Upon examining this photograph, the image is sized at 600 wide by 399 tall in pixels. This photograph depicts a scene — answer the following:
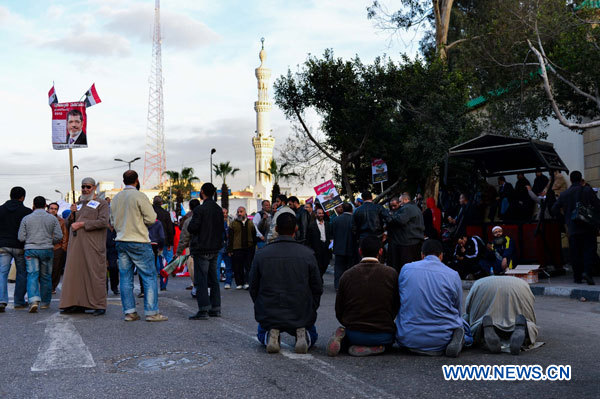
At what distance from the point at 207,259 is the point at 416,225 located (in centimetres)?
431

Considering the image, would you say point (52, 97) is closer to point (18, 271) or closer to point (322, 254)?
point (18, 271)

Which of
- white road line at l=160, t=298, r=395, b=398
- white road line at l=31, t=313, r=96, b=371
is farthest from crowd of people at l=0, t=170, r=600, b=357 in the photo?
white road line at l=31, t=313, r=96, b=371

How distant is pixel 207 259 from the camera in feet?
29.7

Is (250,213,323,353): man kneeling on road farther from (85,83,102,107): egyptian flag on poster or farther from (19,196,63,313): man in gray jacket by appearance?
(85,83,102,107): egyptian flag on poster

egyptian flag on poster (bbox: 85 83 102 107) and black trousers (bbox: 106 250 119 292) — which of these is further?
egyptian flag on poster (bbox: 85 83 102 107)

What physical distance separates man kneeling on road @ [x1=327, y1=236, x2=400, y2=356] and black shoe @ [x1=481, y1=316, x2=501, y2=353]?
92cm

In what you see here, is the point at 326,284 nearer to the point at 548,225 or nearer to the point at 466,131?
the point at 548,225

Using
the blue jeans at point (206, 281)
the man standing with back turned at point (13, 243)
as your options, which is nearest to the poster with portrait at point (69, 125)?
the man standing with back turned at point (13, 243)

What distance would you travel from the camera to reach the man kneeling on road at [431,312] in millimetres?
6148

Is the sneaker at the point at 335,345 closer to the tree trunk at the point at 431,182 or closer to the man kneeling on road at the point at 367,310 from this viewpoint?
the man kneeling on road at the point at 367,310

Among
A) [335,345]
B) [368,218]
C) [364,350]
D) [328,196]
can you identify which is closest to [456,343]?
[364,350]

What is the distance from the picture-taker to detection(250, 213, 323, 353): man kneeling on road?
20.8ft

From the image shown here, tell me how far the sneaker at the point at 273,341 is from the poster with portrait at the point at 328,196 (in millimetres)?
11178

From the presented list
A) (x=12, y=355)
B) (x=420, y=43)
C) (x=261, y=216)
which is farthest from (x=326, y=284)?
(x=420, y=43)
